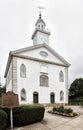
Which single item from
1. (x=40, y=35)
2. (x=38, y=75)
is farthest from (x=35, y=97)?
(x=40, y=35)

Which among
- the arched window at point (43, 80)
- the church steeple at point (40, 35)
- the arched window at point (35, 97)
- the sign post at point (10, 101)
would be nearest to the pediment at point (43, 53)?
the arched window at point (43, 80)

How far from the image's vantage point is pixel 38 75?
1129 inches

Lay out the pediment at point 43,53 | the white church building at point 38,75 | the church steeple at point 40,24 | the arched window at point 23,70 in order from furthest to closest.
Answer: the church steeple at point 40,24 → the pediment at point 43,53 → the arched window at point 23,70 → the white church building at point 38,75

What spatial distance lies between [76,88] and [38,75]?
76.9 feet

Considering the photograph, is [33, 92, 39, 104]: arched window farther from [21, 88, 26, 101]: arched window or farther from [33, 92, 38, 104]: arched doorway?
[21, 88, 26, 101]: arched window

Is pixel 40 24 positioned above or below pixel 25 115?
above

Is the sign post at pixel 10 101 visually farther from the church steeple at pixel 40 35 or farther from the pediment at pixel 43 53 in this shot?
the church steeple at pixel 40 35

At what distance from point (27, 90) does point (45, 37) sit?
40.4 feet

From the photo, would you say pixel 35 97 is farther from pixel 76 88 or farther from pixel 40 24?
pixel 76 88

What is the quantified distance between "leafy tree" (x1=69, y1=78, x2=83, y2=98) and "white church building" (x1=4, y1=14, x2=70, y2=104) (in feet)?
58.0

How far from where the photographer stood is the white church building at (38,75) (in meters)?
26.5

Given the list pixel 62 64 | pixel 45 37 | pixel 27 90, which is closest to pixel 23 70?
pixel 27 90

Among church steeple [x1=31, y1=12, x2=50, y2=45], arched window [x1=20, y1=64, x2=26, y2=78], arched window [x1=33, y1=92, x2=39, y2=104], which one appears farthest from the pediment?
arched window [x1=33, y1=92, x2=39, y2=104]

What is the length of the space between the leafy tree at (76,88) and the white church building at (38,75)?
17693 millimetres
